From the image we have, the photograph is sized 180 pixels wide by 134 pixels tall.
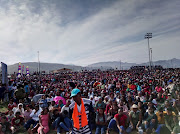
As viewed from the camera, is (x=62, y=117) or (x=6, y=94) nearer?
(x=62, y=117)

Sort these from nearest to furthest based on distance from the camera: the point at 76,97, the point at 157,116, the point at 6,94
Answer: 1. the point at 76,97
2. the point at 157,116
3. the point at 6,94

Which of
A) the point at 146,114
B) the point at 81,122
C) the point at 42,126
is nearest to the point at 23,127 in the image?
the point at 42,126

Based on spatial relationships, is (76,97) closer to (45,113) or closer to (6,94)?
(45,113)

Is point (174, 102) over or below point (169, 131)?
over

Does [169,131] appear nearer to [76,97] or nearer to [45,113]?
[76,97]

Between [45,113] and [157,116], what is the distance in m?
4.37

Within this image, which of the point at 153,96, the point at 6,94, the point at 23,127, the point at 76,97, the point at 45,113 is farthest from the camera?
the point at 6,94

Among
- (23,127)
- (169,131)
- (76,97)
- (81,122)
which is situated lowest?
(23,127)

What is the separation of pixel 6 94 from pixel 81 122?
10.0 meters

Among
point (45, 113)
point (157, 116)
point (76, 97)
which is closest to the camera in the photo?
point (76, 97)

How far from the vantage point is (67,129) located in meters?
5.35

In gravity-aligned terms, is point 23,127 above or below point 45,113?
below

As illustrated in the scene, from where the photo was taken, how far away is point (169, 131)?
477 centimetres

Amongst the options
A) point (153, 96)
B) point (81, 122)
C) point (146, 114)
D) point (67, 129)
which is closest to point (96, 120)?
point (67, 129)
